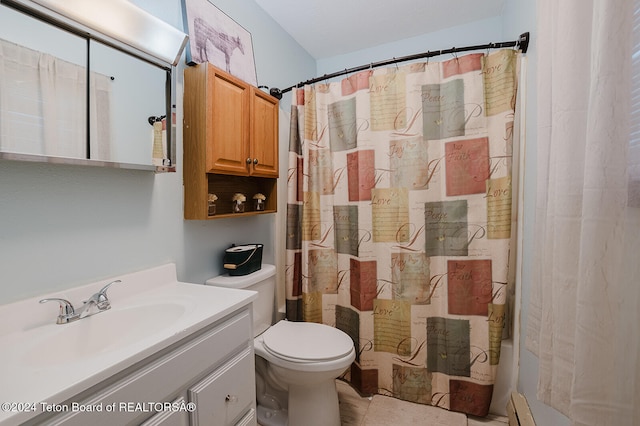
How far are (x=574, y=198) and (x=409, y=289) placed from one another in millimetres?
1164

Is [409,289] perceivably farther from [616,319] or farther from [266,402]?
[616,319]

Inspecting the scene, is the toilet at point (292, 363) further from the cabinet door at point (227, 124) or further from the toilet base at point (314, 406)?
the cabinet door at point (227, 124)

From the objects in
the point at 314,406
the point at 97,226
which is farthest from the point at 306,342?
the point at 97,226

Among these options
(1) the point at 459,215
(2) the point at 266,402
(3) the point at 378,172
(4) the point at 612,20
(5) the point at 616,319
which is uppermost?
(4) the point at 612,20

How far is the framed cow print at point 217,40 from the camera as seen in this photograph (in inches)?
54.1

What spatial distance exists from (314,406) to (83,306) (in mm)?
1097

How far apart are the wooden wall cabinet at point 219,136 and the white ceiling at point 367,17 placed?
0.73 metres

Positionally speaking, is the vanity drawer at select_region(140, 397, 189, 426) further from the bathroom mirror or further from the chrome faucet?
the bathroom mirror

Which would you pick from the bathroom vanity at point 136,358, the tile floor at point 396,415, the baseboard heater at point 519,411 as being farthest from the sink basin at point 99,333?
the baseboard heater at point 519,411

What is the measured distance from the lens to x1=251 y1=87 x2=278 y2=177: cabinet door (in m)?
1.56

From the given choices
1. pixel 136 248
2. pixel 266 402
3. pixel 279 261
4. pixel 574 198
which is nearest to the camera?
pixel 574 198

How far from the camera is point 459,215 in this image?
1.56 meters

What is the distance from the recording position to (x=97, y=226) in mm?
1035

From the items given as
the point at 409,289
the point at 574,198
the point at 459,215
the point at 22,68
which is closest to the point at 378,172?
the point at 459,215
